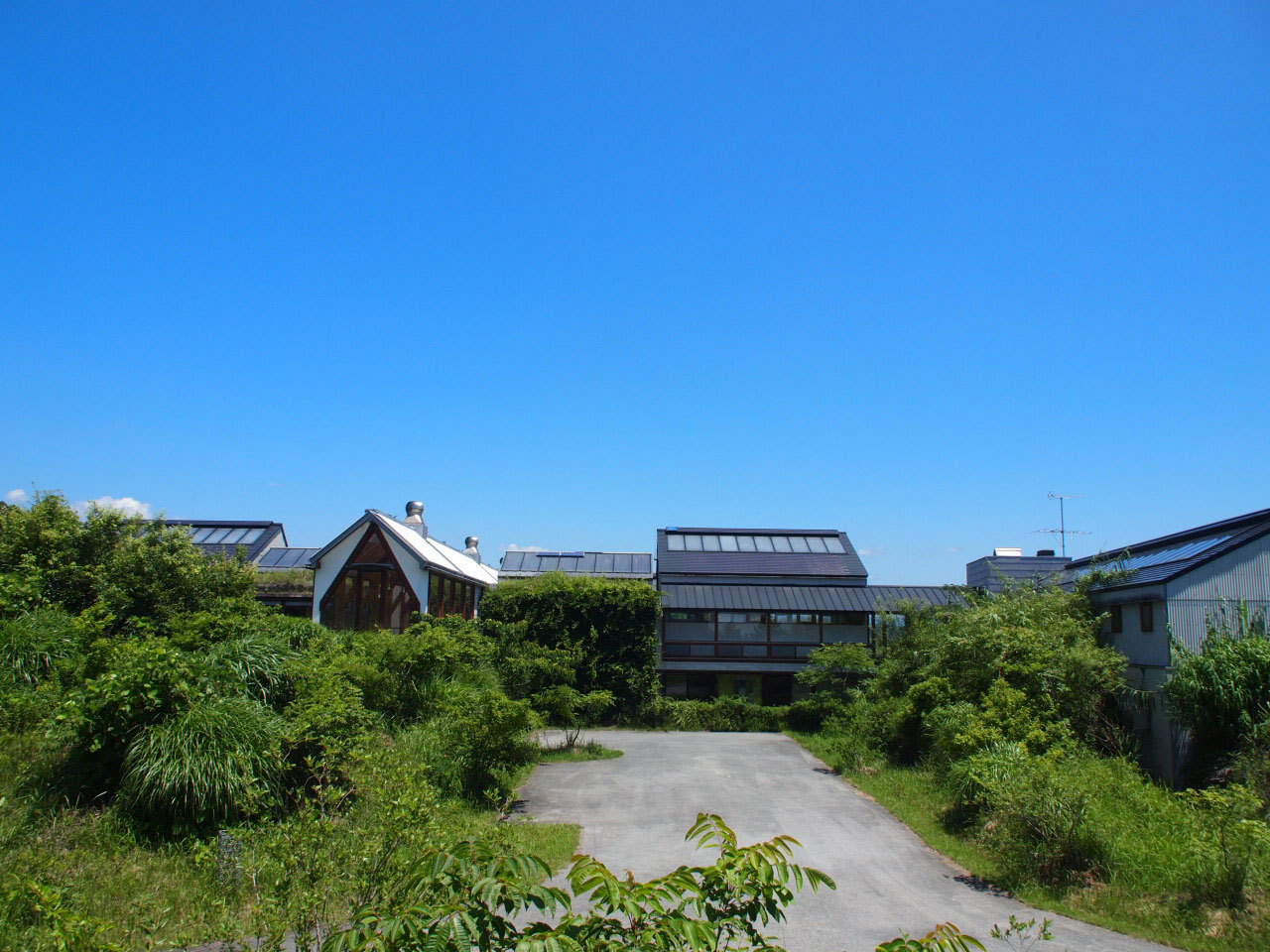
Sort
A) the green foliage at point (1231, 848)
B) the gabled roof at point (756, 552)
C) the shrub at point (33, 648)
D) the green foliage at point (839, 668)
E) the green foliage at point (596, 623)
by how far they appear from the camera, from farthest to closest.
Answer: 1. the gabled roof at point (756, 552)
2. the green foliage at point (596, 623)
3. the green foliage at point (839, 668)
4. the shrub at point (33, 648)
5. the green foliage at point (1231, 848)

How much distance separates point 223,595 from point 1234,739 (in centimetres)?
1989

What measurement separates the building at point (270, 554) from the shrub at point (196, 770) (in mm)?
18515

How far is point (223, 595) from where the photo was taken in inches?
737

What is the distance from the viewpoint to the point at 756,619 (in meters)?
30.7

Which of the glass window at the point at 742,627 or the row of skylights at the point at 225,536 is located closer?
the glass window at the point at 742,627

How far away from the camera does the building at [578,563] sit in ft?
133

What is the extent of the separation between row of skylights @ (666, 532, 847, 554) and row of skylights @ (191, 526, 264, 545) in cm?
1683

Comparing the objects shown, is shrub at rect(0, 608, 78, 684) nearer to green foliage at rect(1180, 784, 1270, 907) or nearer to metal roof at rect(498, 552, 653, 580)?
green foliage at rect(1180, 784, 1270, 907)

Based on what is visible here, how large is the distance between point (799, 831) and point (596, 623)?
51.1ft

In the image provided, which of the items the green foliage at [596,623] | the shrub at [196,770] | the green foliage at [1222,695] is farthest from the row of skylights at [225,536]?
the green foliage at [1222,695]

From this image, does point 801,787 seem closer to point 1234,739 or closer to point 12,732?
point 1234,739

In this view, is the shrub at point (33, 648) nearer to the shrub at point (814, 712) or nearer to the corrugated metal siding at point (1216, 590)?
the corrugated metal siding at point (1216, 590)

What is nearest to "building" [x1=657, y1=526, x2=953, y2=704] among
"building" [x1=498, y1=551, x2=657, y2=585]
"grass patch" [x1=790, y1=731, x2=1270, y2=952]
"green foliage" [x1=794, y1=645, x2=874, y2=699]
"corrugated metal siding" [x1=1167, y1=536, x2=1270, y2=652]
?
"green foliage" [x1=794, y1=645, x2=874, y2=699]

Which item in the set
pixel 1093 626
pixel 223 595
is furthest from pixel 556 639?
pixel 1093 626
